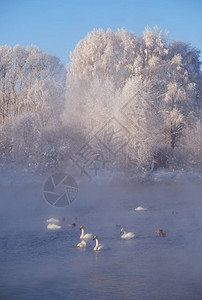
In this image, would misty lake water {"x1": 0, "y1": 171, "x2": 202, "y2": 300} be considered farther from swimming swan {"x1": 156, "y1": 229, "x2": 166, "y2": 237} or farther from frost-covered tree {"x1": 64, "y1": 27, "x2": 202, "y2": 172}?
frost-covered tree {"x1": 64, "y1": 27, "x2": 202, "y2": 172}

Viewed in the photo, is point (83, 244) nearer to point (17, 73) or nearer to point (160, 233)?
point (160, 233)

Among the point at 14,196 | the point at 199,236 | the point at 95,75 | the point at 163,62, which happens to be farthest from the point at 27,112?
the point at 199,236

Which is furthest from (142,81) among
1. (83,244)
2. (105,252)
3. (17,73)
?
(105,252)

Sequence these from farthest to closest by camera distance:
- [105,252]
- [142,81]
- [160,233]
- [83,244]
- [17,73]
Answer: [17,73]
[142,81]
[160,233]
[83,244]
[105,252]

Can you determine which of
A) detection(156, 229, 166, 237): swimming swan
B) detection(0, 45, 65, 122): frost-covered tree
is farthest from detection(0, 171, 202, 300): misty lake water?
detection(0, 45, 65, 122): frost-covered tree

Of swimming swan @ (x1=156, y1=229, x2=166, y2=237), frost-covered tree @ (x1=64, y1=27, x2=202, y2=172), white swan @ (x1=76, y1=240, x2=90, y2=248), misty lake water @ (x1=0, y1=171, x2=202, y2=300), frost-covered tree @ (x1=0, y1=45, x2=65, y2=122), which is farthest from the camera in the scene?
frost-covered tree @ (x1=0, y1=45, x2=65, y2=122)

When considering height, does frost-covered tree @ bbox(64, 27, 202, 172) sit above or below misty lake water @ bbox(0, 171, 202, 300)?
above

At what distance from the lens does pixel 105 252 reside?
12328 millimetres

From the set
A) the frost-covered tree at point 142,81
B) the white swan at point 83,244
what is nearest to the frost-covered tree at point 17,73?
the frost-covered tree at point 142,81

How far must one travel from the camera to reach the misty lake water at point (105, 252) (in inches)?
373

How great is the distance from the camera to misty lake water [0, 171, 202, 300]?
31.1 ft

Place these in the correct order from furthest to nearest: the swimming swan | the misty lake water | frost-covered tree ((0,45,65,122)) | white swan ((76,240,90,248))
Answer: frost-covered tree ((0,45,65,122)), the swimming swan, white swan ((76,240,90,248)), the misty lake water

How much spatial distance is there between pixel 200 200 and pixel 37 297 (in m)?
14.1

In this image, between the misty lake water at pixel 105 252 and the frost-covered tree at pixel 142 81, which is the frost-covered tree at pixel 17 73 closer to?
the frost-covered tree at pixel 142 81
